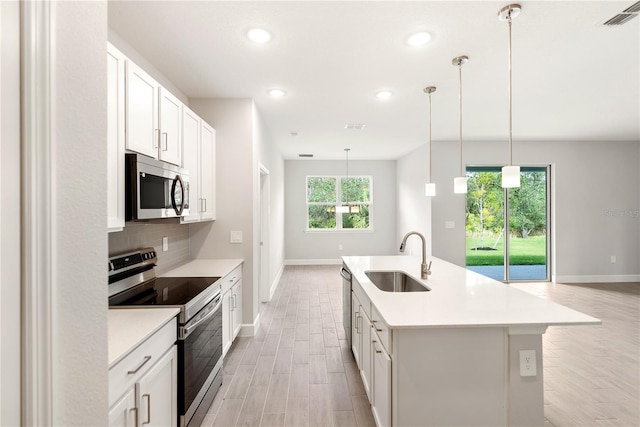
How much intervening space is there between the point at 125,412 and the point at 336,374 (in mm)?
1771

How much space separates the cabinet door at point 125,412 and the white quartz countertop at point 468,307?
45.7 inches

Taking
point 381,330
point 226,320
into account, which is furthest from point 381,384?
point 226,320

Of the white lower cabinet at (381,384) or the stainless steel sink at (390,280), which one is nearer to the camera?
the white lower cabinet at (381,384)

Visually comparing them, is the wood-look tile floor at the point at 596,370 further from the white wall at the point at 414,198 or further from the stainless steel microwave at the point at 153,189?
the stainless steel microwave at the point at 153,189

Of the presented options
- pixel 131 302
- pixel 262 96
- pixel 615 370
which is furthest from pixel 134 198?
pixel 615 370

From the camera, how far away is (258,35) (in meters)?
2.24

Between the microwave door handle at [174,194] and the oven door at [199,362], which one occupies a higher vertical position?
the microwave door handle at [174,194]

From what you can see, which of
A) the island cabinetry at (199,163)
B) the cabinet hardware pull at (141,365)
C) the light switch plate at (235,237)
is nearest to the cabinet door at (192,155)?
the island cabinetry at (199,163)

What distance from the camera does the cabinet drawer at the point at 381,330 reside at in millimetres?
1589

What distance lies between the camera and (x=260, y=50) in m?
2.46

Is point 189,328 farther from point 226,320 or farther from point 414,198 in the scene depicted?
point 414,198

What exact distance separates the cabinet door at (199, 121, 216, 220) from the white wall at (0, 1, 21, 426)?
239 cm

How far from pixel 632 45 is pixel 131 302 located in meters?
4.10

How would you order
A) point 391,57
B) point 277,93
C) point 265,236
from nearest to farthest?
point 391,57, point 277,93, point 265,236
